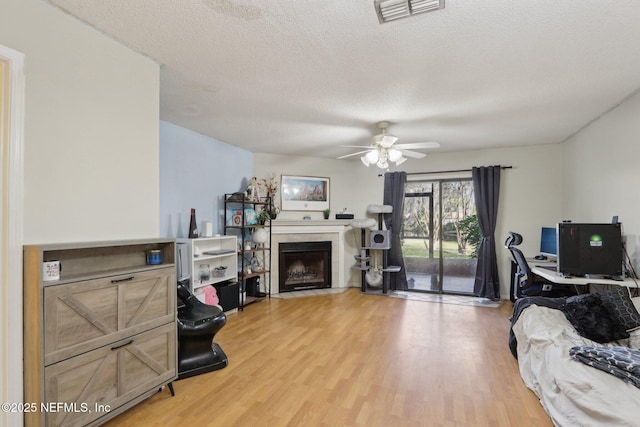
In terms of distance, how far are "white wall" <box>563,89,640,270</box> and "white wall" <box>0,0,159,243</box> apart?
4.28 metres

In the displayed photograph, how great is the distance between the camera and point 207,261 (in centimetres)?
428

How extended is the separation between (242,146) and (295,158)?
3.55 ft

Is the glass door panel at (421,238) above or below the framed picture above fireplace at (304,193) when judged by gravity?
below

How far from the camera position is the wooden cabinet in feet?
5.04

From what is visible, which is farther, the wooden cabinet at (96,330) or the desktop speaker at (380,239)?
the desktop speaker at (380,239)

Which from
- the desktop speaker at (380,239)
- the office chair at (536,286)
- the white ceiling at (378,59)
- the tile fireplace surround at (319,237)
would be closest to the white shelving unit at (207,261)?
the tile fireplace surround at (319,237)

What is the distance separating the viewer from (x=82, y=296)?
1703 mm

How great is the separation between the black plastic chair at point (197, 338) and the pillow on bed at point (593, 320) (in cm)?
310

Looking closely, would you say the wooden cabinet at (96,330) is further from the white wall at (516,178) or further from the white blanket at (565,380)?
the white wall at (516,178)

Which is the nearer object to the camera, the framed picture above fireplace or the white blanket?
the white blanket

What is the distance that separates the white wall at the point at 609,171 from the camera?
2.92 meters

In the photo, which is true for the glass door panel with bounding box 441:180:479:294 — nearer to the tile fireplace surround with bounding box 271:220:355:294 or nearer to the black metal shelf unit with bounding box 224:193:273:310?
the tile fireplace surround with bounding box 271:220:355:294

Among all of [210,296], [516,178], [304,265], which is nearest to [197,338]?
[210,296]

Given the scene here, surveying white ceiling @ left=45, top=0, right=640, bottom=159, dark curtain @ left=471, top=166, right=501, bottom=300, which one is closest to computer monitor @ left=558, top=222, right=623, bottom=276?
white ceiling @ left=45, top=0, right=640, bottom=159
